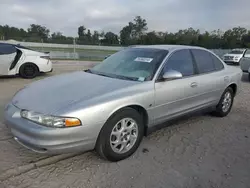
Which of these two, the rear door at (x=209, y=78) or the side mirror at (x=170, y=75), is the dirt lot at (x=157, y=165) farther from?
the side mirror at (x=170, y=75)

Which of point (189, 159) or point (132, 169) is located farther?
point (189, 159)

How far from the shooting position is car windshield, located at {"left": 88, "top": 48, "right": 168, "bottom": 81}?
3.34 m

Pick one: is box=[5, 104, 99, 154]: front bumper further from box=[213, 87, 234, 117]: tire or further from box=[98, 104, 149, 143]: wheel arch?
box=[213, 87, 234, 117]: tire

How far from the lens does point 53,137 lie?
241cm

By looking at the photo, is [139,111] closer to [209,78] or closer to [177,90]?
[177,90]

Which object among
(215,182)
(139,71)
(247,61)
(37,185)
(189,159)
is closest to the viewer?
(37,185)

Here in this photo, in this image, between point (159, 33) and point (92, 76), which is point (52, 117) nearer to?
point (92, 76)

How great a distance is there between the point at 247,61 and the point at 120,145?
10733mm

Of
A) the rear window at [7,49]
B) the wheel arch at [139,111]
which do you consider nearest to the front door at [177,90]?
the wheel arch at [139,111]

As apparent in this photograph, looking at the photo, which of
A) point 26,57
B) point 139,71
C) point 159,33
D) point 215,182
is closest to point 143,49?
point 139,71

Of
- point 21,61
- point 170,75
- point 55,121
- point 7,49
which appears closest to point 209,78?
point 170,75

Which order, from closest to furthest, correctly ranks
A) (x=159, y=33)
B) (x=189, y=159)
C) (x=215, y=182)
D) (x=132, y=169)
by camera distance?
(x=215, y=182) → (x=132, y=169) → (x=189, y=159) → (x=159, y=33)

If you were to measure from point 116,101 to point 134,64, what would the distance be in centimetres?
108

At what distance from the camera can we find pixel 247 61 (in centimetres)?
1137
